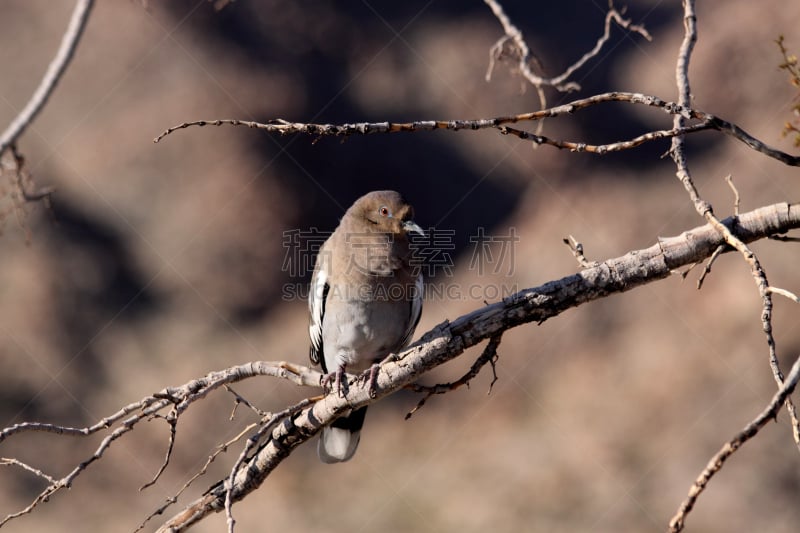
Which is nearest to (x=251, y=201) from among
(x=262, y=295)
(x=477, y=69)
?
(x=262, y=295)

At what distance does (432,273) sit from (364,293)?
4.36 meters

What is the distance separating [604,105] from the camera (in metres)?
8.70

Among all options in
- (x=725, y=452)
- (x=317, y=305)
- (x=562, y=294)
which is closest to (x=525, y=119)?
(x=562, y=294)

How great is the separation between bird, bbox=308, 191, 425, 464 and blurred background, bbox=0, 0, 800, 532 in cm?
322

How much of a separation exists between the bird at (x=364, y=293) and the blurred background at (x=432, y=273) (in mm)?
3218

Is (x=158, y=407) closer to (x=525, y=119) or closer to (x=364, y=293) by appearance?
(x=364, y=293)

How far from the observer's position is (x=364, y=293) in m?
4.00

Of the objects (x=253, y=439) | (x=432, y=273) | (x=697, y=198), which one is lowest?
(x=697, y=198)

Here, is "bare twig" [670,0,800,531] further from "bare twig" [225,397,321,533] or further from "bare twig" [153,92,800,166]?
"bare twig" [225,397,321,533]

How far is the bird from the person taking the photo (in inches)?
158

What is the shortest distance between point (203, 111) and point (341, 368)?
4883mm

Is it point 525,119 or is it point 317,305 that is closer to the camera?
point 525,119

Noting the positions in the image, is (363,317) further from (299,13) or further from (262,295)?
(299,13)

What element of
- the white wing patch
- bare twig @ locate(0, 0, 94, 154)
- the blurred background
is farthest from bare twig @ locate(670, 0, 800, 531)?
the blurred background
